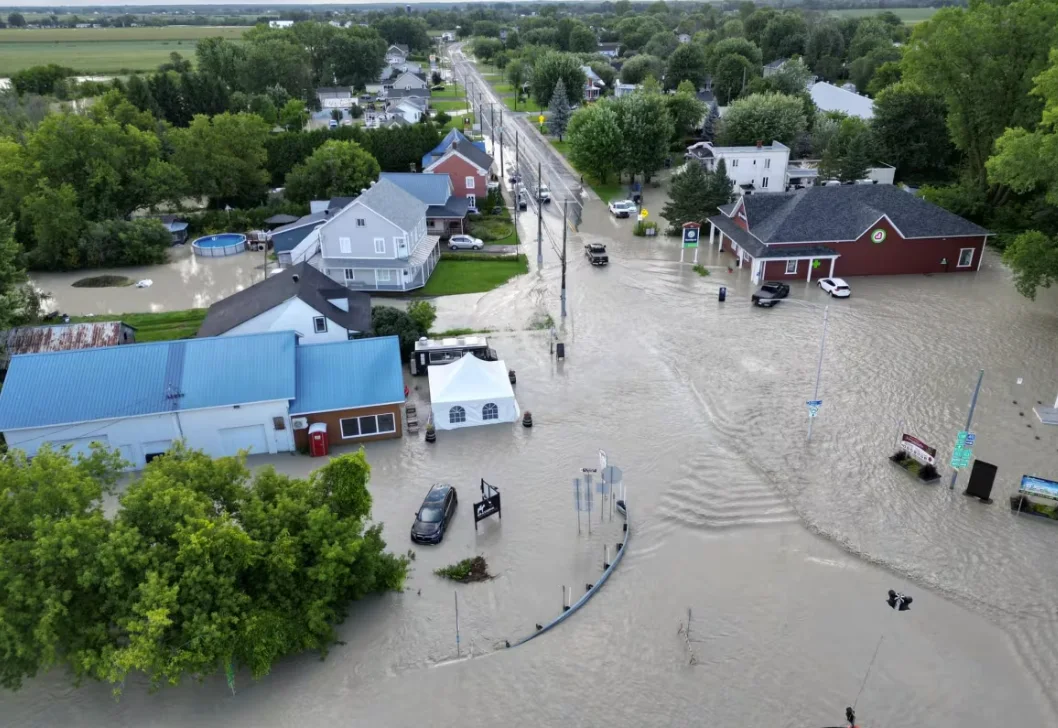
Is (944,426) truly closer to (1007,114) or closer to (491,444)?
(491,444)

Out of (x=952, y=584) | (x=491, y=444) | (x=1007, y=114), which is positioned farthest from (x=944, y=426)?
(x=1007, y=114)

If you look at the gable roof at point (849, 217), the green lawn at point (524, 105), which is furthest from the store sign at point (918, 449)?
the green lawn at point (524, 105)

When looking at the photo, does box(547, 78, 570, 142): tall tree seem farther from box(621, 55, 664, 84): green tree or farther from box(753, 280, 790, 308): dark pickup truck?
box(753, 280, 790, 308): dark pickup truck

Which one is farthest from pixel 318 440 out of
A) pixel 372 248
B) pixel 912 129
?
pixel 912 129

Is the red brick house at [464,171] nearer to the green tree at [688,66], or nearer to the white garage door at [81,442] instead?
the white garage door at [81,442]

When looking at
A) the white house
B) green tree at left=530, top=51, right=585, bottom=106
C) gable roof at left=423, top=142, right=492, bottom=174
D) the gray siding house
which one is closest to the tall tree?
green tree at left=530, top=51, right=585, bottom=106

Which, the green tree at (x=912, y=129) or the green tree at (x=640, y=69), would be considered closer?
the green tree at (x=912, y=129)
